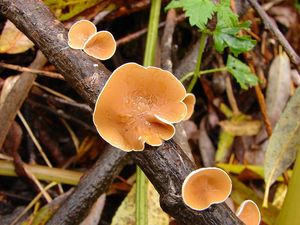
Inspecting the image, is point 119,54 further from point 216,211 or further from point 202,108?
point 216,211

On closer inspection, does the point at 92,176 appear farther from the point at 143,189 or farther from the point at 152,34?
the point at 152,34

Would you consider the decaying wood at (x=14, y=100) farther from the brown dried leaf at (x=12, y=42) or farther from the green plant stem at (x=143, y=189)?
the green plant stem at (x=143, y=189)

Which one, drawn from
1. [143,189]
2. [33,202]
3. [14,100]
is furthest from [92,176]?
[14,100]

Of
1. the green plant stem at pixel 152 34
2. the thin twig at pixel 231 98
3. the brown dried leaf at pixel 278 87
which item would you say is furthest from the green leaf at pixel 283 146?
the green plant stem at pixel 152 34

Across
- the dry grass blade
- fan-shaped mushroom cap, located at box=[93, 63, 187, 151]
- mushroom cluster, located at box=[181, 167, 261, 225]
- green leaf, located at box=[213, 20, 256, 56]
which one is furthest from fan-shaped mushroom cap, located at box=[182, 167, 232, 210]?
the dry grass blade

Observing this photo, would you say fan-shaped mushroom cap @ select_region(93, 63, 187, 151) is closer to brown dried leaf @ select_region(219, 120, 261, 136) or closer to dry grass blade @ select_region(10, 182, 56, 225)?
dry grass blade @ select_region(10, 182, 56, 225)

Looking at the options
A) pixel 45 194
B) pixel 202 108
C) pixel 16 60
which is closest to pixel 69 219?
pixel 45 194
